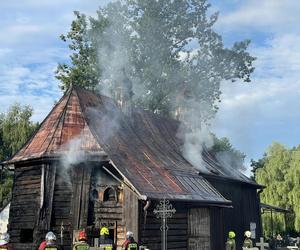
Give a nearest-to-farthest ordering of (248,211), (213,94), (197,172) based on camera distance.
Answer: (197,172), (248,211), (213,94)

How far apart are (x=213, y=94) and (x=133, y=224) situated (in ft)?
72.9

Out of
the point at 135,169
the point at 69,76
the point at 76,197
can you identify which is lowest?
the point at 76,197

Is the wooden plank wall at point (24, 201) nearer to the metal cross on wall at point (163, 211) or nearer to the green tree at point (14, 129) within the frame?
the metal cross on wall at point (163, 211)

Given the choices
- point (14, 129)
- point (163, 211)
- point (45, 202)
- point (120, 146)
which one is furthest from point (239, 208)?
point (14, 129)

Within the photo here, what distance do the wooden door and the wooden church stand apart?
0.13ft

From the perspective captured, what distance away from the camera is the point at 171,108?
33.8m

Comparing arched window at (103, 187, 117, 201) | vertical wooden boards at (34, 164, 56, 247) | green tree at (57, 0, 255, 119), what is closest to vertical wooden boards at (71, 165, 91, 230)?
arched window at (103, 187, 117, 201)

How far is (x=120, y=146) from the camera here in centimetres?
1780

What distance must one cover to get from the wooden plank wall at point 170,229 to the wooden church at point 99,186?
0.11 feet

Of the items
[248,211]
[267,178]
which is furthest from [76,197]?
[267,178]

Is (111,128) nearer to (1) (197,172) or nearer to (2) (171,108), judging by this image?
(1) (197,172)

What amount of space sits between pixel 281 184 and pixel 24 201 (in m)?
23.9

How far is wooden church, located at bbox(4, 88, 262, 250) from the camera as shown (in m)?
15.8

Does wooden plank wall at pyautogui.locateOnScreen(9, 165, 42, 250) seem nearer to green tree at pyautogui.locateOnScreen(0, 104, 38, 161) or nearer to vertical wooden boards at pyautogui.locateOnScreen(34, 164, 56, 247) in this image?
vertical wooden boards at pyautogui.locateOnScreen(34, 164, 56, 247)
